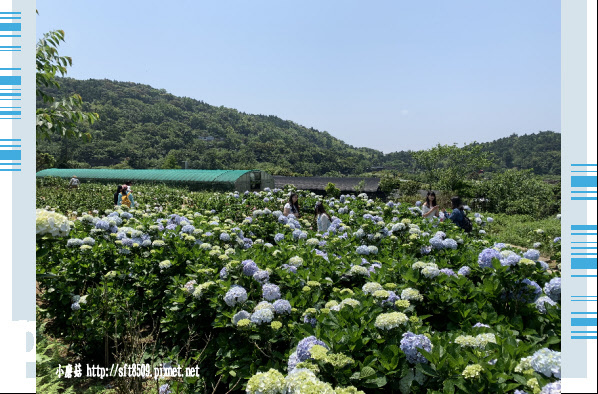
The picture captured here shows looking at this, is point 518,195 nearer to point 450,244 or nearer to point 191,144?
point 450,244

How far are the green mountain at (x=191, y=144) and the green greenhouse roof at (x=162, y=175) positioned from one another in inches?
546

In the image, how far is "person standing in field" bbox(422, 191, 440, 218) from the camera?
6242mm

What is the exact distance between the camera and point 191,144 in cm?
6581

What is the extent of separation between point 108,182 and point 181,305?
27.2 metres

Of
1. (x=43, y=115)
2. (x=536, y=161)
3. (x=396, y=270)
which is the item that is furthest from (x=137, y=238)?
(x=536, y=161)

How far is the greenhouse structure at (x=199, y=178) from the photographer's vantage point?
20.5 meters

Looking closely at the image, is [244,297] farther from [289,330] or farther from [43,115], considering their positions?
[43,115]

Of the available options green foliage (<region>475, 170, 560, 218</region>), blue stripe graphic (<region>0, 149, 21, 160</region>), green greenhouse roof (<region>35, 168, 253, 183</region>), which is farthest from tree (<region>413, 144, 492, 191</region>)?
blue stripe graphic (<region>0, 149, 21, 160</region>)

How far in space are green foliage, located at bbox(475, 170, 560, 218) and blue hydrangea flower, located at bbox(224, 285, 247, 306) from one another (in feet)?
51.8

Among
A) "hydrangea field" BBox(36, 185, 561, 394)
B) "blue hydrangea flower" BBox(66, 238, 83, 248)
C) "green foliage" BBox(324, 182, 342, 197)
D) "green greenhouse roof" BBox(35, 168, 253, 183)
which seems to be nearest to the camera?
"hydrangea field" BBox(36, 185, 561, 394)

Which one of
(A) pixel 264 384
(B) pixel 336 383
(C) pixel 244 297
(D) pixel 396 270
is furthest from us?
(D) pixel 396 270

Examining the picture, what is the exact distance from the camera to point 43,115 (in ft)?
9.10

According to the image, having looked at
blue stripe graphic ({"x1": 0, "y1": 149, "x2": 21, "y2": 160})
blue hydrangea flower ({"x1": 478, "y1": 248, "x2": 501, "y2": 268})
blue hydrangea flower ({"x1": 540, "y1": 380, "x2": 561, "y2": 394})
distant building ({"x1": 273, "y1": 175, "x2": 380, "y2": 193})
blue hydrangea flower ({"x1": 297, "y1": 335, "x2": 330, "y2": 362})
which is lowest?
blue hydrangea flower ({"x1": 297, "y1": 335, "x2": 330, "y2": 362})

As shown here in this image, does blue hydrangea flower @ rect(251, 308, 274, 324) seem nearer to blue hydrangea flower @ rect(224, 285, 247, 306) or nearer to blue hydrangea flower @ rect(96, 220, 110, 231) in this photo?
blue hydrangea flower @ rect(224, 285, 247, 306)
